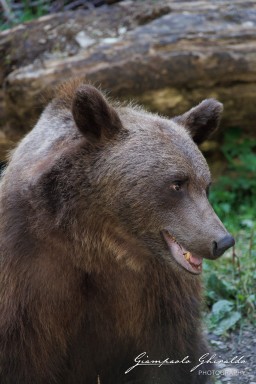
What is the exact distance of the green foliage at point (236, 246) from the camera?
7020mm

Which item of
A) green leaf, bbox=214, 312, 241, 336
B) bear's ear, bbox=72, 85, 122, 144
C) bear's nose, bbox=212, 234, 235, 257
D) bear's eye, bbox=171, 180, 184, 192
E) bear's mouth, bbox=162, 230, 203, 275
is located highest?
bear's ear, bbox=72, 85, 122, 144

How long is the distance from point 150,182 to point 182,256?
453 millimetres

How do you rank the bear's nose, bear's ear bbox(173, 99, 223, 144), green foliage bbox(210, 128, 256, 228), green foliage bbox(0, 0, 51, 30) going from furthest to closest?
green foliage bbox(0, 0, 51, 30) < green foliage bbox(210, 128, 256, 228) < bear's ear bbox(173, 99, 223, 144) < the bear's nose

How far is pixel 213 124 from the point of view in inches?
216

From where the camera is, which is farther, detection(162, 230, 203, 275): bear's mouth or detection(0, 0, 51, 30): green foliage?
detection(0, 0, 51, 30): green foliage

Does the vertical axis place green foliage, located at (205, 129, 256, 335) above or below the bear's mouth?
below

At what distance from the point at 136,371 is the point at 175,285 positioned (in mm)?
662

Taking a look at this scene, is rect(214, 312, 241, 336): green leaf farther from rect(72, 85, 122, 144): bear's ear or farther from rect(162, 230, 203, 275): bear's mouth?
rect(72, 85, 122, 144): bear's ear

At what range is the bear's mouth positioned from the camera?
15.7ft

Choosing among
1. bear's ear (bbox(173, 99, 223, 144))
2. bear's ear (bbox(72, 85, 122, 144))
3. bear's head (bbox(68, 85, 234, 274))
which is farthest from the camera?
bear's ear (bbox(173, 99, 223, 144))

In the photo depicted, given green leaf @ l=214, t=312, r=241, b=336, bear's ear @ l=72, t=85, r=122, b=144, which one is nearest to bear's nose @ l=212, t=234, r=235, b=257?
bear's ear @ l=72, t=85, r=122, b=144

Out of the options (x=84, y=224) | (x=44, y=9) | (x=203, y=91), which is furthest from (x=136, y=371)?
(x=44, y=9)

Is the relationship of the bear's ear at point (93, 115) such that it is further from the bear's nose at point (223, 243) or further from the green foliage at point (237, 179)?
the green foliage at point (237, 179)

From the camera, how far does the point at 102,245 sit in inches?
197
